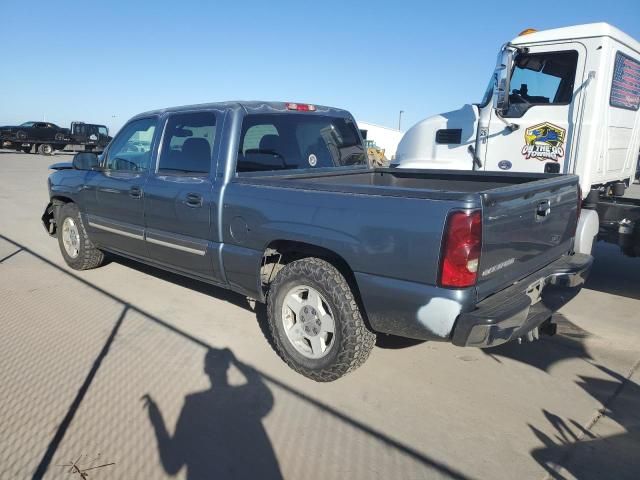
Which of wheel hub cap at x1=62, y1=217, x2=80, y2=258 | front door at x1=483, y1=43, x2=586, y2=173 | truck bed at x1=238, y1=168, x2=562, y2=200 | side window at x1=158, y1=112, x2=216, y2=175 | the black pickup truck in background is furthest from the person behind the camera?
the black pickup truck in background

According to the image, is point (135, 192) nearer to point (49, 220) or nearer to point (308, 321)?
point (308, 321)

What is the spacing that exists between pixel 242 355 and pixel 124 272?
9.05 feet

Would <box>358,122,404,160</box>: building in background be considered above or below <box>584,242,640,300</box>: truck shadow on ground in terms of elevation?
above

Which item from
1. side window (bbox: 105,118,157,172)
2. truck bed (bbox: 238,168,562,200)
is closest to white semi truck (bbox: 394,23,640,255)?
truck bed (bbox: 238,168,562,200)

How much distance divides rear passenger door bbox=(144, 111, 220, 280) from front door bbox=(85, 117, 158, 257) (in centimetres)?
19

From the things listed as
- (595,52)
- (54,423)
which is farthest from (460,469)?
(595,52)

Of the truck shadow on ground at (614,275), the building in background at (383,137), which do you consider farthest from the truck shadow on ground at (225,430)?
the building in background at (383,137)

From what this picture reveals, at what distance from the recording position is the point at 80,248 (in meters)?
5.62

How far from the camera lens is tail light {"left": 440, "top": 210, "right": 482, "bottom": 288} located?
8.41 feet

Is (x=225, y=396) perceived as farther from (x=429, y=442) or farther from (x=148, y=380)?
(x=429, y=442)

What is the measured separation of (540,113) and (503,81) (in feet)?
1.70

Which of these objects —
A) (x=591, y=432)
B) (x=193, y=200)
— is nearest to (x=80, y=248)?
(x=193, y=200)

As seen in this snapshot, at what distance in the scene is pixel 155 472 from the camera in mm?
2459

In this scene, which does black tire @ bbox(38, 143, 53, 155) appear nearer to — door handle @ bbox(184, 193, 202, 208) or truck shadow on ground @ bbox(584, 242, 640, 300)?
door handle @ bbox(184, 193, 202, 208)
